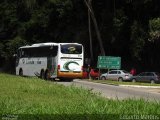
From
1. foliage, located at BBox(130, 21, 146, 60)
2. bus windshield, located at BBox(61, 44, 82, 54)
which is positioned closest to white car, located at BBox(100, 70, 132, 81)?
foliage, located at BBox(130, 21, 146, 60)

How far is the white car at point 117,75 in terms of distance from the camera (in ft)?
186

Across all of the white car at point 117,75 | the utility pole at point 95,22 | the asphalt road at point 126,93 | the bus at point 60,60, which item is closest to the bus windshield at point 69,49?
the bus at point 60,60

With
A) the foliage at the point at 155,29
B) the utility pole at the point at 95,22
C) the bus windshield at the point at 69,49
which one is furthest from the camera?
the utility pole at the point at 95,22

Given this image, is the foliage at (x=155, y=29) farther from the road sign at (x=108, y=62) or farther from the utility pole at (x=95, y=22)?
the utility pole at (x=95, y=22)

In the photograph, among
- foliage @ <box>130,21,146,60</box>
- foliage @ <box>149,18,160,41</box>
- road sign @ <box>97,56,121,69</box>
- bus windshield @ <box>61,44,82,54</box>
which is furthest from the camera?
foliage @ <box>130,21,146,60</box>

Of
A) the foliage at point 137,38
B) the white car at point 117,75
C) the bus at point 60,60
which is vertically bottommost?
the white car at point 117,75

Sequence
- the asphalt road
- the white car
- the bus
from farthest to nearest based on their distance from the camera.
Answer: the white car, the bus, the asphalt road

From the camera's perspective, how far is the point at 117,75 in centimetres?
5756

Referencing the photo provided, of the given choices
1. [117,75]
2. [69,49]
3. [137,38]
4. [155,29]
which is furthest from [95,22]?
[69,49]

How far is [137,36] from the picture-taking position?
56.1 meters

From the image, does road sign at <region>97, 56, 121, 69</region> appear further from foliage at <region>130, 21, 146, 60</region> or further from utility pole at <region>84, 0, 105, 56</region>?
utility pole at <region>84, 0, 105, 56</region>

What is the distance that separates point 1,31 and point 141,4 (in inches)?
1163

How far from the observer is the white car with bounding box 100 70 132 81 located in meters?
56.5

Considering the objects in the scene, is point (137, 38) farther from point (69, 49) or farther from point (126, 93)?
point (126, 93)
